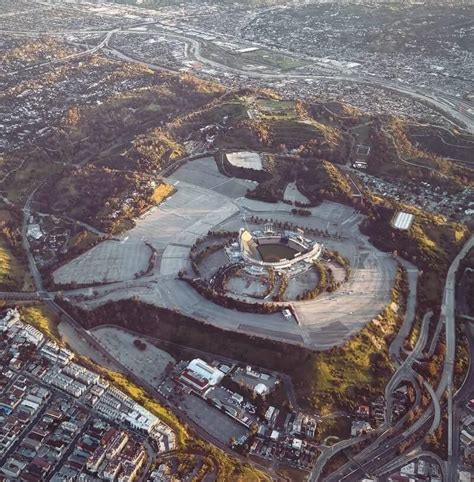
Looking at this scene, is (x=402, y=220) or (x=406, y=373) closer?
(x=406, y=373)

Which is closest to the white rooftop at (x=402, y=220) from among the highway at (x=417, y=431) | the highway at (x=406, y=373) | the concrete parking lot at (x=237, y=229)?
the concrete parking lot at (x=237, y=229)

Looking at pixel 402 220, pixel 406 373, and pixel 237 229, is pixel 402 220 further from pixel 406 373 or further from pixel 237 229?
pixel 406 373

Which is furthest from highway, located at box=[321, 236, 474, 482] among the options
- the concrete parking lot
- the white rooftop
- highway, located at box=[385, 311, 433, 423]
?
the white rooftop

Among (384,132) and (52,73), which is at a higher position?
(384,132)

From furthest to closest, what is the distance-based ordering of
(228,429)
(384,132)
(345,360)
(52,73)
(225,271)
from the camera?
(52,73) → (384,132) → (225,271) → (345,360) → (228,429)

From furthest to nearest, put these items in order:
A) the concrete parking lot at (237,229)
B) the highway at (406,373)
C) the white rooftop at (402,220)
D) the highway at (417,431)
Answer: the white rooftop at (402,220) → the concrete parking lot at (237,229) → the highway at (406,373) → the highway at (417,431)

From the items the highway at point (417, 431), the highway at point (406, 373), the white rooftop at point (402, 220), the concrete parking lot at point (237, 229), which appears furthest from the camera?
the white rooftop at point (402, 220)

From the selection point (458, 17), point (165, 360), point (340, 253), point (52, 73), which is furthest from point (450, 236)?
point (458, 17)

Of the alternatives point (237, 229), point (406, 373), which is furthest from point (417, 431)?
point (237, 229)

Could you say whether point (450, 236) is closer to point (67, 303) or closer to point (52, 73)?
point (67, 303)

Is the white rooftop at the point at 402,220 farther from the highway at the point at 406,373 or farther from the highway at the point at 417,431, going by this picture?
the highway at the point at 406,373

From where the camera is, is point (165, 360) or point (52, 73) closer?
point (165, 360)
